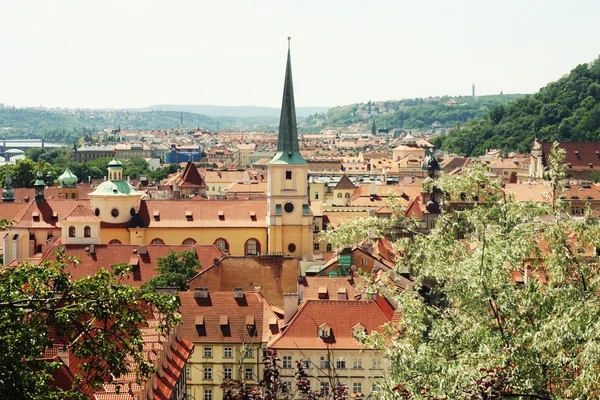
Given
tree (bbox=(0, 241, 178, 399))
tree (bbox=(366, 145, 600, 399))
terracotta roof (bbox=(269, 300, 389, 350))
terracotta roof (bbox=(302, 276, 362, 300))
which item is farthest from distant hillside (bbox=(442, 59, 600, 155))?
tree (bbox=(0, 241, 178, 399))

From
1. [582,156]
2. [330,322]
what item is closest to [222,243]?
[330,322]

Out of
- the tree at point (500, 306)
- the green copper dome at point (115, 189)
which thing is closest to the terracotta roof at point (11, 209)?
Answer: the green copper dome at point (115, 189)

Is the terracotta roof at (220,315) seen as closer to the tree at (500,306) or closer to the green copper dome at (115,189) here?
the tree at (500,306)

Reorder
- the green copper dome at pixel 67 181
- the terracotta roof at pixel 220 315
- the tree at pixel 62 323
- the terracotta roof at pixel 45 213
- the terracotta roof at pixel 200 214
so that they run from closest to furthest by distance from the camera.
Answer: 1. the tree at pixel 62 323
2. the terracotta roof at pixel 220 315
3. the terracotta roof at pixel 200 214
4. the terracotta roof at pixel 45 213
5. the green copper dome at pixel 67 181

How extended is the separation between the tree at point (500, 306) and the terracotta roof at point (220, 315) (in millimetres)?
19951

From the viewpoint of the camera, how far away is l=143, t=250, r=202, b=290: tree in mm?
57438

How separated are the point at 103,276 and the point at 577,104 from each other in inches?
6731

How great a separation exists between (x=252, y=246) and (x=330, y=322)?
33.5m

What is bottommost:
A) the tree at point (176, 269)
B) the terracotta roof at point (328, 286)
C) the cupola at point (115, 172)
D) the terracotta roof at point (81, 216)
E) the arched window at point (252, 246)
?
the arched window at point (252, 246)

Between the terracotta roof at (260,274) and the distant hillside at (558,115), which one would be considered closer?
the terracotta roof at (260,274)

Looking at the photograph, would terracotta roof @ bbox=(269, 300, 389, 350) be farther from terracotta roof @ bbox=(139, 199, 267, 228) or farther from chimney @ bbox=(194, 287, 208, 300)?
terracotta roof @ bbox=(139, 199, 267, 228)

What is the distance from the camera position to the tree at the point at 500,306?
2052 cm

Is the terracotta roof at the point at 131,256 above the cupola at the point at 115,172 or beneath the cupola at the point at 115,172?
beneath

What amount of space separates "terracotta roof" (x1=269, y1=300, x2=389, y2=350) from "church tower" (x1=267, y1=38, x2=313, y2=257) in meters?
31.3
